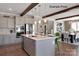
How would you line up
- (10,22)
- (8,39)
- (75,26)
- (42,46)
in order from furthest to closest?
(75,26), (10,22), (8,39), (42,46)

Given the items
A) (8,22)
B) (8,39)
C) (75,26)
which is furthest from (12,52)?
(75,26)

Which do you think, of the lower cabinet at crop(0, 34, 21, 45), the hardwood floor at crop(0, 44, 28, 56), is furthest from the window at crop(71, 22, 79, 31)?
the hardwood floor at crop(0, 44, 28, 56)

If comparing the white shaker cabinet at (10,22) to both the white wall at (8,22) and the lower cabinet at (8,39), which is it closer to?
the white wall at (8,22)

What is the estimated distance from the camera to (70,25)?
10.1 m

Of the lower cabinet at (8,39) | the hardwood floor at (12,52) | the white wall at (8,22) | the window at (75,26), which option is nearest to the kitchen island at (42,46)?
the hardwood floor at (12,52)

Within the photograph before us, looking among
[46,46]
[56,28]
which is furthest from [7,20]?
[56,28]

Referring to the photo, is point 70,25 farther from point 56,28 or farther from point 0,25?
point 0,25

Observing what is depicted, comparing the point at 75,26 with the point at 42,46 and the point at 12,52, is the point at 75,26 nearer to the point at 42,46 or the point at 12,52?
the point at 12,52

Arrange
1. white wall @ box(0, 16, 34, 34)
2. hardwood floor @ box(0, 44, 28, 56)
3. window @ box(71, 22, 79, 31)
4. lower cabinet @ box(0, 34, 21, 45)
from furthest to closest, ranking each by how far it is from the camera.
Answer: window @ box(71, 22, 79, 31) → white wall @ box(0, 16, 34, 34) → lower cabinet @ box(0, 34, 21, 45) → hardwood floor @ box(0, 44, 28, 56)

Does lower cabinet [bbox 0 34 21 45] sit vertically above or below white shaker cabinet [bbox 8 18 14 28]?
below

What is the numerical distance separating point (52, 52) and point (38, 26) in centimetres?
455

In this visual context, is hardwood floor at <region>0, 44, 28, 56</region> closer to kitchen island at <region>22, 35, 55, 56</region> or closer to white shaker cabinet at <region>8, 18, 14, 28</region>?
kitchen island at <region>22, 35, 55, 56</region>

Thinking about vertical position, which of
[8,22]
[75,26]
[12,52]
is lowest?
[12,52]

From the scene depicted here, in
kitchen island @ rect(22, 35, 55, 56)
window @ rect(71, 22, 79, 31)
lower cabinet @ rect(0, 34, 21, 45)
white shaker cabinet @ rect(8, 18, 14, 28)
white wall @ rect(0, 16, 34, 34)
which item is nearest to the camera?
kitchen island @ rect(22, 35, 55, 56)
